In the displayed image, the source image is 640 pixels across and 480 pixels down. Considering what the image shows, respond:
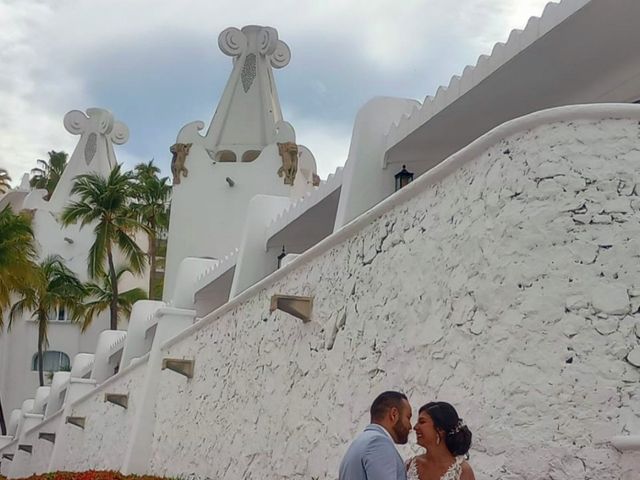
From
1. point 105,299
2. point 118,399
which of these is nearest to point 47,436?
point 118,399

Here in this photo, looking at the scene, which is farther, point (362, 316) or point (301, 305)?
point (301, 305)

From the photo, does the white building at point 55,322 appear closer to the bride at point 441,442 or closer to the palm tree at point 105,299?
the palm tree at point 105,299

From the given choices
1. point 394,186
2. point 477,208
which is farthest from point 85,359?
point 477,208

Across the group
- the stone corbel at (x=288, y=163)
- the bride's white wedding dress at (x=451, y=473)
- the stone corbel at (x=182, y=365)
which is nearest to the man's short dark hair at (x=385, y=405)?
the bride's white wedding dress at (x=451, y=473)

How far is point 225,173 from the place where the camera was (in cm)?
2844

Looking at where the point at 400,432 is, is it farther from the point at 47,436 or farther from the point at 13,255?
the point at 47,436

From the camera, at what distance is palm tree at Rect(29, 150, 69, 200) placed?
47.4 metres

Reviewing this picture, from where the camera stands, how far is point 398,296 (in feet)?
27.1

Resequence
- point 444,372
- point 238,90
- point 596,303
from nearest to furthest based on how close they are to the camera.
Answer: point 596,303, point 444,372, point 238,90

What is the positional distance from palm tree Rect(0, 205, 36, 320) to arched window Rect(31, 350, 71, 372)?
46.9 feet

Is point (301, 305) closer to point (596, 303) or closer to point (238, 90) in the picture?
point (596, 303)

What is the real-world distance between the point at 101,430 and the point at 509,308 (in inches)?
520

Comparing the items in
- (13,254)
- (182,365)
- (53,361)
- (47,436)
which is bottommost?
(47,436)

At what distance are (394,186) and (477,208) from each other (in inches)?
176
